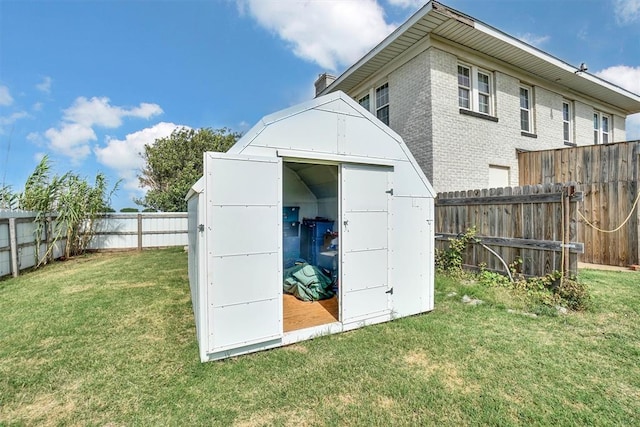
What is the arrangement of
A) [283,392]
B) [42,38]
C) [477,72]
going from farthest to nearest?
[477,72]
[42,38]
[283,392]

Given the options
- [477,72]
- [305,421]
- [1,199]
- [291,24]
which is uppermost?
[291,24]

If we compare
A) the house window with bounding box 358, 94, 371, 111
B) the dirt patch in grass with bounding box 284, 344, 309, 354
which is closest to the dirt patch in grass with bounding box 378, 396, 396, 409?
the dirt patch in grass with bounding box 284, 344, 309, 354

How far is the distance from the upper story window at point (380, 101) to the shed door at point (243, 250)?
7.16 metres

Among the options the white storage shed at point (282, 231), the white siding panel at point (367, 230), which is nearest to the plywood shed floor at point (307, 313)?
the white storage shed at point (282, 231)

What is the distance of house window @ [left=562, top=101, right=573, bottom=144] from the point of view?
10.7m

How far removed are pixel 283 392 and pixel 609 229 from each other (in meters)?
9.20

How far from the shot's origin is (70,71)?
8.74 m

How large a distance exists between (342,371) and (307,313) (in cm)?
163

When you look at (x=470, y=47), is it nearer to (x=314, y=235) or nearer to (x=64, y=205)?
(x=314, y=235)

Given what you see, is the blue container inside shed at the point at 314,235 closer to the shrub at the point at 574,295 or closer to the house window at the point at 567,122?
the shrub at the point at 574,295

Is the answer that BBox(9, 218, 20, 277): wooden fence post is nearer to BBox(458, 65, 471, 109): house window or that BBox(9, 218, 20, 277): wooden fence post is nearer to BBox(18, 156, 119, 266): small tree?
BBox(18, 156, 119, 266): small tree

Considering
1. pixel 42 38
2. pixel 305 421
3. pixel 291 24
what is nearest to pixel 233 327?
pixel 305 421

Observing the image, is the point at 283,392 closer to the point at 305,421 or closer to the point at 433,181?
the point at 305,421

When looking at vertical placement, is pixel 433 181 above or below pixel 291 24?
below
